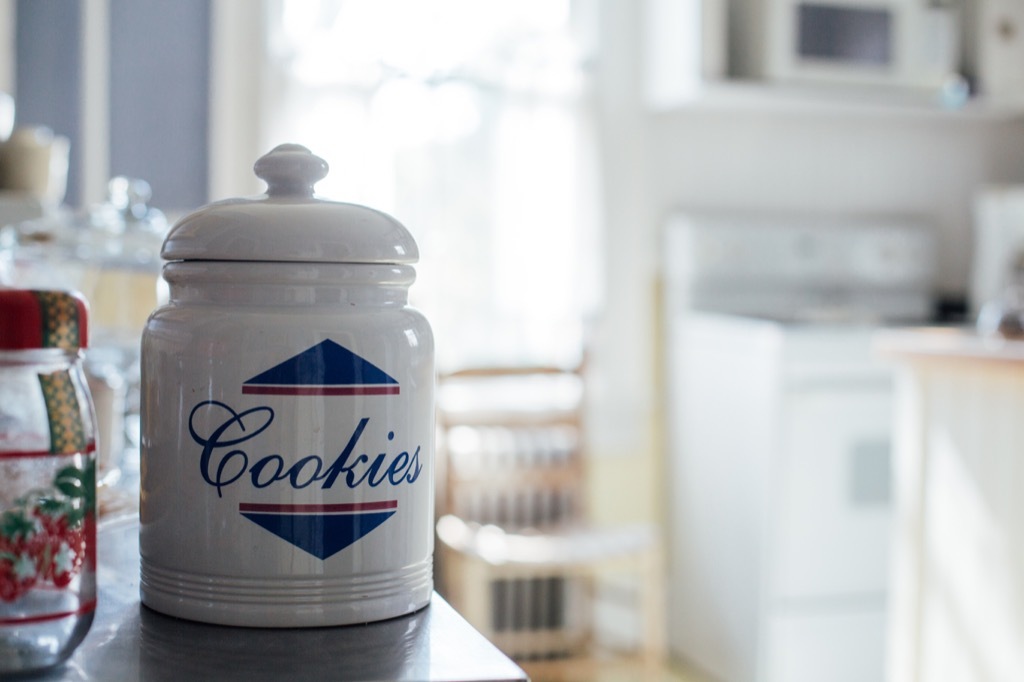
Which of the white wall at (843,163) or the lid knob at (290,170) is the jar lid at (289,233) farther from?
the white wall at (843,163)

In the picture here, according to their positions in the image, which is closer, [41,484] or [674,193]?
[41,484]

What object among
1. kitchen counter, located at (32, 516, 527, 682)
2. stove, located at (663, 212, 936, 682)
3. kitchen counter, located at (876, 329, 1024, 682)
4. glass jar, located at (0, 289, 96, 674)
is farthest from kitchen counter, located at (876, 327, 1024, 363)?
glass jar, located at (0, 289, 96, 674)

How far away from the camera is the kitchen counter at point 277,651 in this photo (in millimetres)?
463

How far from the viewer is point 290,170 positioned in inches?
22.6

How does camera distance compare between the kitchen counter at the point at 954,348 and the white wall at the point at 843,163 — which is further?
the white wall at the point at 843,163

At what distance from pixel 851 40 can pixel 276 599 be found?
3092 mm

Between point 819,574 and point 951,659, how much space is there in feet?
2.79

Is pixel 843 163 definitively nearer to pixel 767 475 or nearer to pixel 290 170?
pixel 767 475

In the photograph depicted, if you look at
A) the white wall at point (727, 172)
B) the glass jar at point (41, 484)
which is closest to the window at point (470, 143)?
the white wall at point (727, 172)

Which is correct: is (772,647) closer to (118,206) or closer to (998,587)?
(998,587)

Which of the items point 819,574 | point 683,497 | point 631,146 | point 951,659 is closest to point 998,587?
point 951,659

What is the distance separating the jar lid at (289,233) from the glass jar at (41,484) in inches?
3.0

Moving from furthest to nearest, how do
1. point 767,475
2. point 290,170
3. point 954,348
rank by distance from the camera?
point 767,475 < point 954,348 < point 290,170

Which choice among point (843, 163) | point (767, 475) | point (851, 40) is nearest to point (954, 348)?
point (767, 475)
